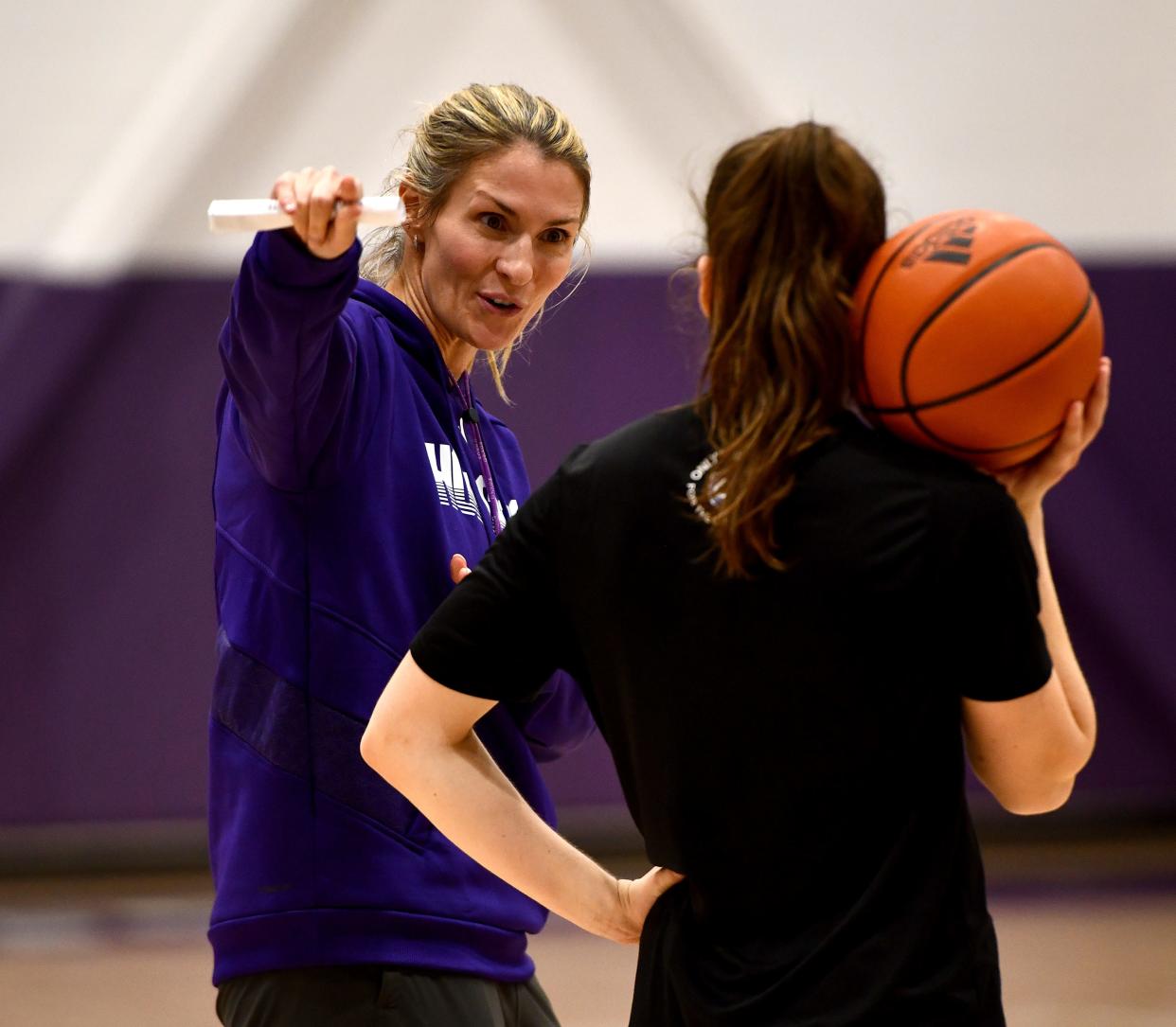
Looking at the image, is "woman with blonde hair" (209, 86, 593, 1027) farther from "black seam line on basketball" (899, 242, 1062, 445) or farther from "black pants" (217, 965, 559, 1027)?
"black seam line on basketball" (899, 242, 1062, 445)

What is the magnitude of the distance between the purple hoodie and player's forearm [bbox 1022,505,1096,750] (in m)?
0.67

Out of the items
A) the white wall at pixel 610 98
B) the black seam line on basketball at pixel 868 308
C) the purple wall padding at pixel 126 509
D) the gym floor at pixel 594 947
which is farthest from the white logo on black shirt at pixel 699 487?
the white wall at pixel 610 98

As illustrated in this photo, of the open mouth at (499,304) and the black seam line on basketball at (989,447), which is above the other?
the open mouth at (499,304)

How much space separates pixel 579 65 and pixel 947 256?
153 inches

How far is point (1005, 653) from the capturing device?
1066 millimetres

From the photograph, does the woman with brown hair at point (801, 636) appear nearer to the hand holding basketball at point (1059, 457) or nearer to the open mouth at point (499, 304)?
the hand holding basketball at point (1059, 457)

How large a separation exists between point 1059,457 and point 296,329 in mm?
731

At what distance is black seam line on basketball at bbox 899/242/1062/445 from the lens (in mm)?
1102

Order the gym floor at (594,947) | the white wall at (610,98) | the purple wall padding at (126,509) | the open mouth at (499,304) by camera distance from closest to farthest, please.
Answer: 1. the open mouth at (499,304)
2. the gym floor at (594,947)
3. the purple wall padding at (126,509)
4. the white wall at (610,98)

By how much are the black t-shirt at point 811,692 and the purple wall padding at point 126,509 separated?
126 inches

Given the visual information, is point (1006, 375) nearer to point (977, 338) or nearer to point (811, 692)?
point (977, 338)

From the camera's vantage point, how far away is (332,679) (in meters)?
1.52

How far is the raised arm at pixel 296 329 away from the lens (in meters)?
1.33

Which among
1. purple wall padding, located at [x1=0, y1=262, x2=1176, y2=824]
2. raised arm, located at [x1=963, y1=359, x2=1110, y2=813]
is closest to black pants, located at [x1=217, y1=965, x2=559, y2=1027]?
raised arm, located at [x1=963, y1=359, x2=1110, y2=813]
